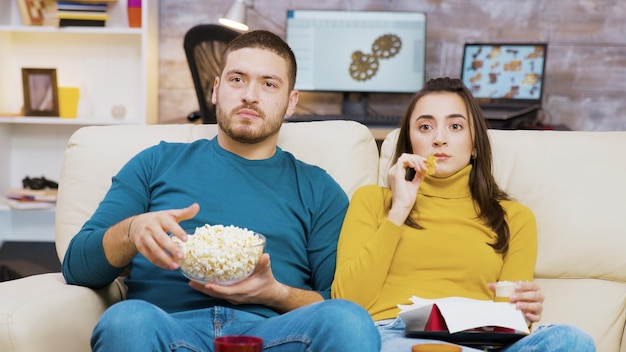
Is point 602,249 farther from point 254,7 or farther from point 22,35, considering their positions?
point 22,35

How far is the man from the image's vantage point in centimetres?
145

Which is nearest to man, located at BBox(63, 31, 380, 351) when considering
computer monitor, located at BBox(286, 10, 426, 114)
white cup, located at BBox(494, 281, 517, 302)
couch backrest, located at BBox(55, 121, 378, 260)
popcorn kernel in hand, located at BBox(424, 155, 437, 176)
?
couch backrest, located at BBox(55, 121, 378, 260)

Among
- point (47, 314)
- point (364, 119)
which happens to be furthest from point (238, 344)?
point (364, 119)

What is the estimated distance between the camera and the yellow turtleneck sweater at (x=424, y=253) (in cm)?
183

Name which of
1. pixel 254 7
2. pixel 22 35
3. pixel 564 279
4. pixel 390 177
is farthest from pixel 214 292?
pixel 22 35

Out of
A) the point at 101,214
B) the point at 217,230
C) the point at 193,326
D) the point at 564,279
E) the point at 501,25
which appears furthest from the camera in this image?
the point at 501,25

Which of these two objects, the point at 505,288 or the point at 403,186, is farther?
the point at 403,186

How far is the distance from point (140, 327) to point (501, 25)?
3059mm

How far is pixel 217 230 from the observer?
1.50 metres

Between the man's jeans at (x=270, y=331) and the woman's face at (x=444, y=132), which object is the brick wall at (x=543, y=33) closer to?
the woman's face at (x=444, y=132)

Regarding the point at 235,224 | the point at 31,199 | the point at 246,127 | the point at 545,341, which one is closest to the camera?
the point at 545,341

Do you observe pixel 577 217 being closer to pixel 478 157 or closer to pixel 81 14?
pixel 478 157

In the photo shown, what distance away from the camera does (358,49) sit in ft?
12.8

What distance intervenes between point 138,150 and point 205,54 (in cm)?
154
